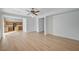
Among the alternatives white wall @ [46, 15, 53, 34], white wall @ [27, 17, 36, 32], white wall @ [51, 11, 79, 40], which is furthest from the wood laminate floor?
white wall @ [27, 17, 36, 32]

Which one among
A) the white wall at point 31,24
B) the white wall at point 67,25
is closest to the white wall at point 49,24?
the white wall at point 67,25

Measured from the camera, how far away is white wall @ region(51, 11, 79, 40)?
16.3 ft

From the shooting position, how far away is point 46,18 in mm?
7531

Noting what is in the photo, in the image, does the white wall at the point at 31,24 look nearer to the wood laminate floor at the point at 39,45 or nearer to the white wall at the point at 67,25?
the white wall at the point at 67,25

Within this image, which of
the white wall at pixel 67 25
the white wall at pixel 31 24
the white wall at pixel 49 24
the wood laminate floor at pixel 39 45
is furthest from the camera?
the white wall at pixel 31 24

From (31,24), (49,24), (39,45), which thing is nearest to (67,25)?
(49,24)

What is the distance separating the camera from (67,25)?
18.3 ft

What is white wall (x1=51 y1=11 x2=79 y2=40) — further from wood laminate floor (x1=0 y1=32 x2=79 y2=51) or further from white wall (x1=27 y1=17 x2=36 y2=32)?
white wall (x1=27 y1=17 x2=36 y2=32)

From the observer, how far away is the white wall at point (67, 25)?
16.3ft

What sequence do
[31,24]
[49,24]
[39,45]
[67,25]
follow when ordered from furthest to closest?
[31,24], [49,24], [67,25], [39,45]

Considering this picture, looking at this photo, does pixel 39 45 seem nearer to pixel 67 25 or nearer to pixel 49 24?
pixel 67 25

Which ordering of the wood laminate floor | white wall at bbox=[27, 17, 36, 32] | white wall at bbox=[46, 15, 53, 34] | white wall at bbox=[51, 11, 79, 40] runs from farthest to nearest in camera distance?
white wall at bbox=[27, 17, 36, 32]
white wall at bbox=[46, 15, 53, 34]
white wall at bbox=[51, 11, 79, 40]
the wood laminate floor
